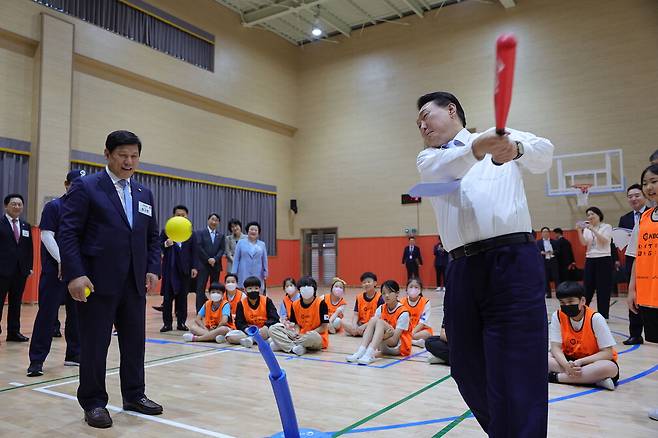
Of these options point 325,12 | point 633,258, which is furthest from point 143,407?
point 325,12

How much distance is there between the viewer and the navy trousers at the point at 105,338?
11.7 feet

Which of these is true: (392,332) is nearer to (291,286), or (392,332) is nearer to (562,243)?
(291,286)

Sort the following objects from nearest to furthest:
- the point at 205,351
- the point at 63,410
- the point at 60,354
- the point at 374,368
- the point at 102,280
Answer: the point at 102,280
the point at 63,410
the point at 374,368
the point at 60,354
the point at 205,351

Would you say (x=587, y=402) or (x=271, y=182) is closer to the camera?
(x=587, y=402)

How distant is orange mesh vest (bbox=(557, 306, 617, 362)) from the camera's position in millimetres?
4684

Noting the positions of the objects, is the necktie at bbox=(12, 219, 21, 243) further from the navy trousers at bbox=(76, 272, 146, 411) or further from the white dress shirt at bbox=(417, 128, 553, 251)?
the white dress shirt at bbox=(417, 128, 553, 251)

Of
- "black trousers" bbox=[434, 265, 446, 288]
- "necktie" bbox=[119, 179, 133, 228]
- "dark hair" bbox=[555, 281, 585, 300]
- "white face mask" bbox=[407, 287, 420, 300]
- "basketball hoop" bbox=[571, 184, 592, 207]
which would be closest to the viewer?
"necktie" bbox=[119, 179, 133, 228]

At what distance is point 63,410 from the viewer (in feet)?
12.6

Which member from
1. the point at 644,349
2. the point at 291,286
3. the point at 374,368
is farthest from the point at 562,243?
the point at 374,368

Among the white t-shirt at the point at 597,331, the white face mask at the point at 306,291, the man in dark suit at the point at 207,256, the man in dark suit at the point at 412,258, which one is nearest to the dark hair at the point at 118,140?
the white face mask at the point at 306,291

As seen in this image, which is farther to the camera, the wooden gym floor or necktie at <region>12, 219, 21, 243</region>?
necktie at <region>12, 219, 21, 243</region>

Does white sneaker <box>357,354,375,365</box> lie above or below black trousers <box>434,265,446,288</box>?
below

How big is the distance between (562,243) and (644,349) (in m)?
8.54

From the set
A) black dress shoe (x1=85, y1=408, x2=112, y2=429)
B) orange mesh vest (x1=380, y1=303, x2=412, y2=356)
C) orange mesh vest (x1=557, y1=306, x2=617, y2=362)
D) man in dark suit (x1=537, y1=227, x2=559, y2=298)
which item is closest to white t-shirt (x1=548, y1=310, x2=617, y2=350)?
orange mesh vest (x1=557, y1=306, x2=617, y2=362)
